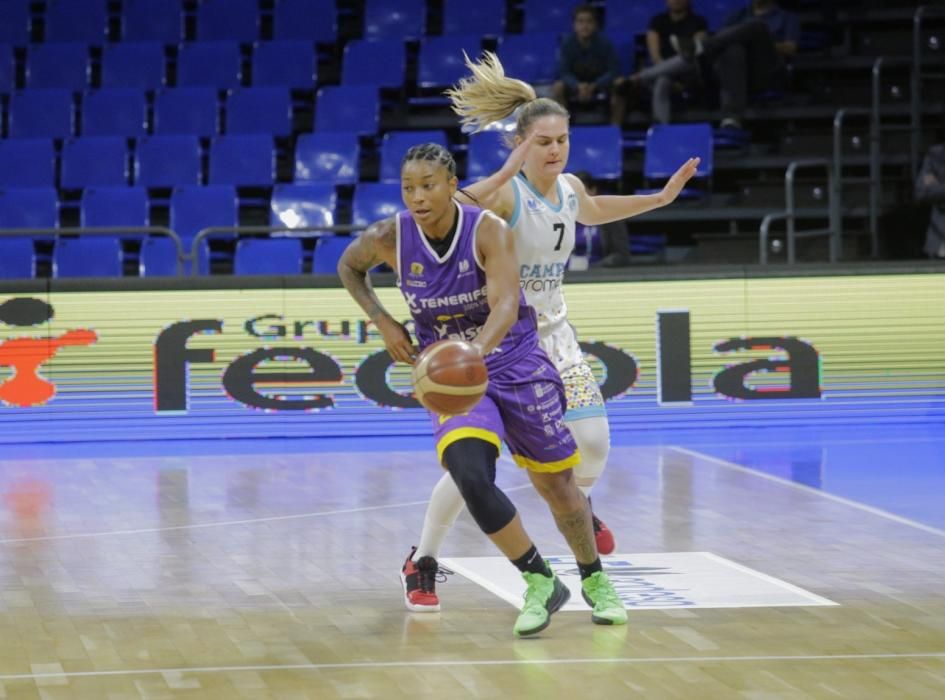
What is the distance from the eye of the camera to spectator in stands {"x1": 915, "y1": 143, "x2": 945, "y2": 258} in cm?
1346

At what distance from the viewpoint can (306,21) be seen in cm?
1683

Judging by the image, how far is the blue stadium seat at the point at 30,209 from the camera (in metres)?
14.4

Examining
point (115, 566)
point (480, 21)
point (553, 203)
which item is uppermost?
point (480, 21)

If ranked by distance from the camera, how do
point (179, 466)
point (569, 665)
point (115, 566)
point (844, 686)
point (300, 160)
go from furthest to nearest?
point (300, 160) → point (179, 466) → point (115, 566) → point (569, 665) → point (844, 686)

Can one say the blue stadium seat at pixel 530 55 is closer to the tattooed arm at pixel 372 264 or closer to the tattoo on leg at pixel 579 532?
the tattooed arm at pixel 372 264

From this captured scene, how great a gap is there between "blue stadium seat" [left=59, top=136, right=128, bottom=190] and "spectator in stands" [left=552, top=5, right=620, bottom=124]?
412 centimetres

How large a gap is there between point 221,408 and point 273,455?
1.00 meters

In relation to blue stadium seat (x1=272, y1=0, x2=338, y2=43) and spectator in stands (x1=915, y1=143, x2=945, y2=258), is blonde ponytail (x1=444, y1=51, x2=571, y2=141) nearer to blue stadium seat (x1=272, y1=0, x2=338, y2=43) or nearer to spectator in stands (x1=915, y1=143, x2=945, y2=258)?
spectator in stands (x1=915, y1=143, x2=945, y2=258)

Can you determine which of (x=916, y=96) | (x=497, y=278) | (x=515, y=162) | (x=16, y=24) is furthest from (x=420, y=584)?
(x=16, y=24)

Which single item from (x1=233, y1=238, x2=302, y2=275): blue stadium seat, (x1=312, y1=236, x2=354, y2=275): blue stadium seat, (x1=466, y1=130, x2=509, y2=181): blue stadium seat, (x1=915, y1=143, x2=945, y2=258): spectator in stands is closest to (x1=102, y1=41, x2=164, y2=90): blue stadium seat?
(x1=233, y1=238, x2=302, y2=275): blue stadium seat

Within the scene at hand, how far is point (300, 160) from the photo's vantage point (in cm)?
1491

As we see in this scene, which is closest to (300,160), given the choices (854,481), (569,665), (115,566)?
(854,481)

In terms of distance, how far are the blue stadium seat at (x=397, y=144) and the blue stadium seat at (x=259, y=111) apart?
3.78 feet

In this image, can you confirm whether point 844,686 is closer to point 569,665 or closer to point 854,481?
point 569,665
